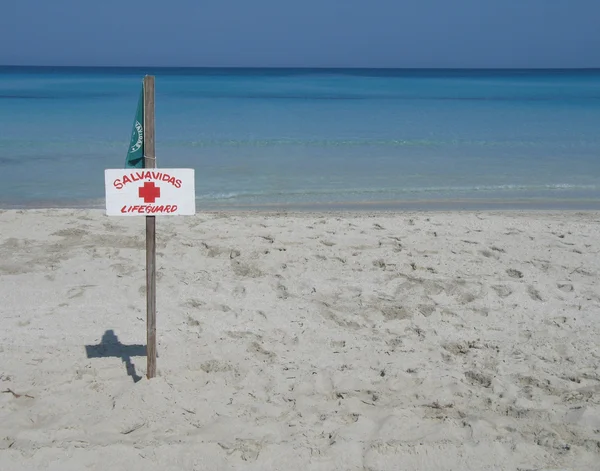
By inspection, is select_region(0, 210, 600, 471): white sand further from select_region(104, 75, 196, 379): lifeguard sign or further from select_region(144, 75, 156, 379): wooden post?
select_region(104, 75, 196, 379): lifeguard sign

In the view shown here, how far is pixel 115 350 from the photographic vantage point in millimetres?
4598

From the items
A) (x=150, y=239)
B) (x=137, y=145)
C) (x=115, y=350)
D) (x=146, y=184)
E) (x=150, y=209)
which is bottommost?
(x=115, y=350)

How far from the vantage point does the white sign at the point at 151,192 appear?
12.3ft

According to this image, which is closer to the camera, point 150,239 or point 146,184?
point 146,184

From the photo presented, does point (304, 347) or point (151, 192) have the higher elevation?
point (151, 192)

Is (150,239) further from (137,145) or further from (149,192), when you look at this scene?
(137,145)

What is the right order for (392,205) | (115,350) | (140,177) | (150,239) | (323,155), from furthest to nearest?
(323,155)
(392,205)
(115,350)
(150,239)
(140,177)

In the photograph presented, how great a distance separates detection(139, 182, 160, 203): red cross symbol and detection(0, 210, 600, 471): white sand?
1136 mm

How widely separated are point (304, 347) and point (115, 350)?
4.19ft

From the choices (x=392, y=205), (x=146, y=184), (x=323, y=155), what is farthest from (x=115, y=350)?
(x=323, y=155)

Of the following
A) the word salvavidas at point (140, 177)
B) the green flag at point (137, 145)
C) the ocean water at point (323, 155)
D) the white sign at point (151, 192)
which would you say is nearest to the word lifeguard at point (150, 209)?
the white sign at point (151, 192)

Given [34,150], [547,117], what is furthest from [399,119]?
[34,150]

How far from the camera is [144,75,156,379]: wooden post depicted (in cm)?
370

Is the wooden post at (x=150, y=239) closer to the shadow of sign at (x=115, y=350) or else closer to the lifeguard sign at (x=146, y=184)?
the lifeguard sign at (x=146, y=184)
